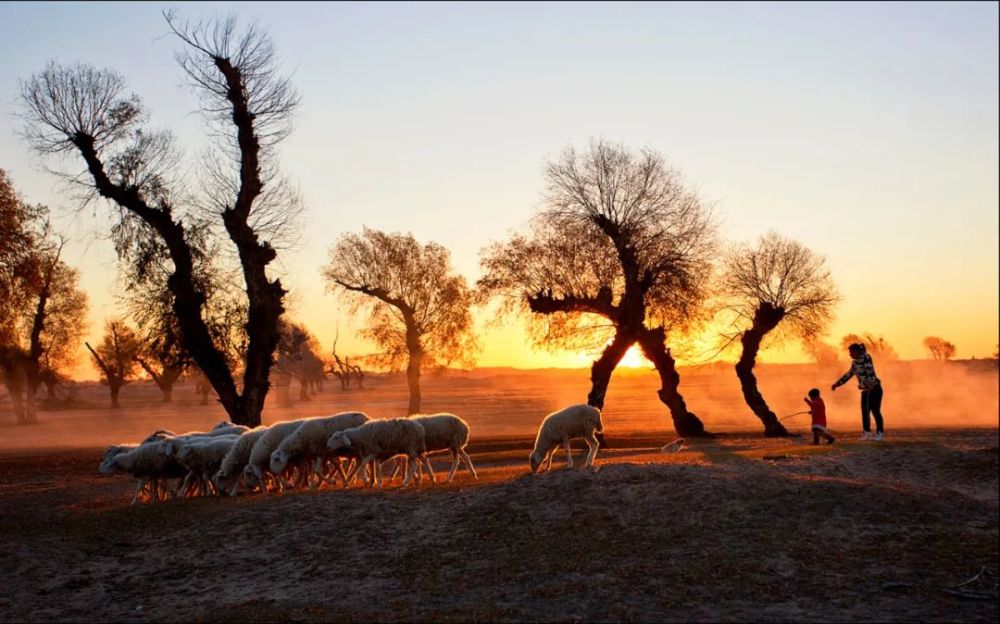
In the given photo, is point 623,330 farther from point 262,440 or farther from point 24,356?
point 24,356

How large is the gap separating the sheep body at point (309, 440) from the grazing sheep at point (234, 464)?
43.7 inches

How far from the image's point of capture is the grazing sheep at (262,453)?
68.3 ft

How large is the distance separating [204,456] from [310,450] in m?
2.66

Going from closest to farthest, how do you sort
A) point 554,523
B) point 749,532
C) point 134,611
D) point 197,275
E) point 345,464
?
point 134,611 < point 749,532 < point 554,523 < point 345,464 < point 197,275

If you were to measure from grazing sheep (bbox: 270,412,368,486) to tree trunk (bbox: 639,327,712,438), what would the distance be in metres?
17.9

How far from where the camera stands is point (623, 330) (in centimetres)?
3584

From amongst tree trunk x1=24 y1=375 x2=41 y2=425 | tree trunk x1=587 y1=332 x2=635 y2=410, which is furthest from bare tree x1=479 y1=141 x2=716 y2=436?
tree trunk x1=24 y1=375 x2=41 y2=425

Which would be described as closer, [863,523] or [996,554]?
[996,554]

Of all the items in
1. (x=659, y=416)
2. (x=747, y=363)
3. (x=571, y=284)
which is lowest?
(x=659, y=416)

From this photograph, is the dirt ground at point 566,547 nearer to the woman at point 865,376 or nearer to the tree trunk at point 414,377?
the woman at point 865,376

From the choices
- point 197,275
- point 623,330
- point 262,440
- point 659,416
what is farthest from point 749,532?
point 659,416

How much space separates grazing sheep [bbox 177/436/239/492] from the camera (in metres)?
21.3

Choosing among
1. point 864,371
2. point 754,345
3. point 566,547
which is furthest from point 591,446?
point 754,345

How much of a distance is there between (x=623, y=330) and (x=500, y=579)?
24.1 metres
